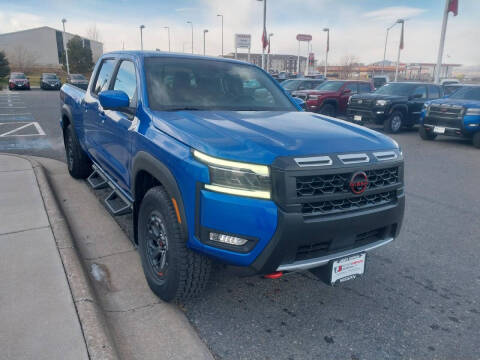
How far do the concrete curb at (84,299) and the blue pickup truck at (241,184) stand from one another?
1.54 feet

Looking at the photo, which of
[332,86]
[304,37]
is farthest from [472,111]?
[304,37]

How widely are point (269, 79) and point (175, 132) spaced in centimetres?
199

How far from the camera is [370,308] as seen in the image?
3018mm

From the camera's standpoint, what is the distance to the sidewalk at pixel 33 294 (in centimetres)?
231

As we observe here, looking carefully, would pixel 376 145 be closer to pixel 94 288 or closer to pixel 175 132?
pixel 175 132

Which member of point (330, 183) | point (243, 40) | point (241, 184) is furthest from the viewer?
point (243, 40)

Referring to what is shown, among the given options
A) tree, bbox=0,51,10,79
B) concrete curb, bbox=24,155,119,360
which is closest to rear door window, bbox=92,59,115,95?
concrete curb, bbox=24,155,119,360

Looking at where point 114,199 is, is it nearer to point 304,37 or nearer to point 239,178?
point 239,178

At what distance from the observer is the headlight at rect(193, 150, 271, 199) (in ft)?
7.52

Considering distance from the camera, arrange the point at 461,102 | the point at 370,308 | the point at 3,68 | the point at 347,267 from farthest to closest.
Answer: the point at 3,68 → the point at 461,102 → the point at 370,308 → the point at 347,267

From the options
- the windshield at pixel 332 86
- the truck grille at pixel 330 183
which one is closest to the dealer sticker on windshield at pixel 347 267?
the truck grille at pixel 330 183

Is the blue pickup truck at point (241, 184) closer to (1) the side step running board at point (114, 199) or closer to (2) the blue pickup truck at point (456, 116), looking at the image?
(1) the side step running board at point (114, 199)

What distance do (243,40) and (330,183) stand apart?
4935 cm

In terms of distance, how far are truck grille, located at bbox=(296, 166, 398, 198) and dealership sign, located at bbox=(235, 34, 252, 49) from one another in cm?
4860
